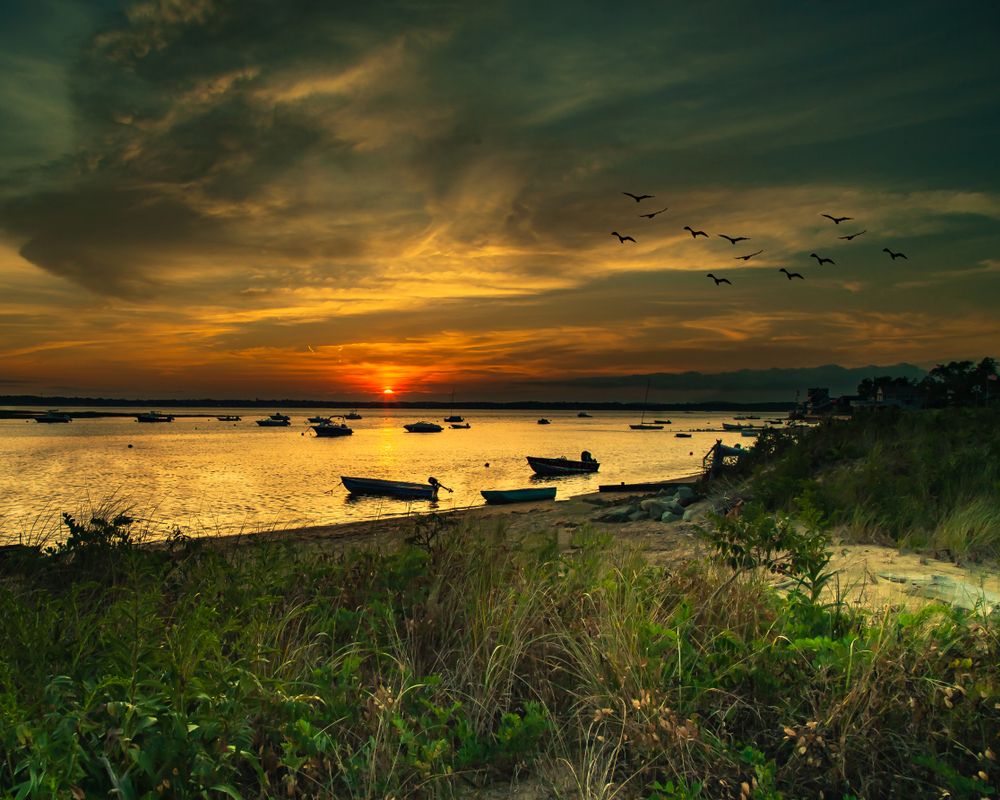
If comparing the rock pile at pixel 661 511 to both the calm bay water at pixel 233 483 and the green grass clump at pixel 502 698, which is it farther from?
the green grass clump at pixel 502 698

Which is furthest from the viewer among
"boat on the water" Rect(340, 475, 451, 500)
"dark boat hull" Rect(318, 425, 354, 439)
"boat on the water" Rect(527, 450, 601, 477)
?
"dark boat hull" Rect(318, 425, 354, 439)

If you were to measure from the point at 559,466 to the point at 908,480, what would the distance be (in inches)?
1750

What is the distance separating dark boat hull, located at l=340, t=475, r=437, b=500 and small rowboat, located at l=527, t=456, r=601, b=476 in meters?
17.3

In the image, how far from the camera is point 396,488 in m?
40.3

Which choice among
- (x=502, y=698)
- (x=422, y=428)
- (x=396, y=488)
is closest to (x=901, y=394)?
(x=396, y=488)

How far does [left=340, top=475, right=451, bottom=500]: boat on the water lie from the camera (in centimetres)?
3875

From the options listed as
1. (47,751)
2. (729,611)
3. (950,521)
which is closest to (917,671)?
(729,611)

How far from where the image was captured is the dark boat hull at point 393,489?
3891 centimetres

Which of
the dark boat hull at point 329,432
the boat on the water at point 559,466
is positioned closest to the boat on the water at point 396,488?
the boat on the water at point 559,466

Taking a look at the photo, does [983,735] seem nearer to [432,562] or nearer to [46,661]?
[432,562]

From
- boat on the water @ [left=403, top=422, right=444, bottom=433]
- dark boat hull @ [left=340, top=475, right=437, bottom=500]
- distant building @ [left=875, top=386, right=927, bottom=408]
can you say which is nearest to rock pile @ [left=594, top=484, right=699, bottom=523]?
dark boat hull @ [left=340, top=475, right=437, bottom=500]

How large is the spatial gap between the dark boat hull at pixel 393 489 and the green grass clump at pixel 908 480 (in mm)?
24812

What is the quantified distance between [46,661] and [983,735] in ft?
18.8

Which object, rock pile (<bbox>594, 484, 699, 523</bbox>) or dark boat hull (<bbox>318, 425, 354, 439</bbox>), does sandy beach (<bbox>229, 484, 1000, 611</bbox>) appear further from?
dark boat hull (<bbox>318, 425, 354, 439</bbox>)
